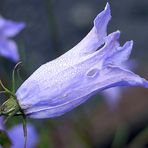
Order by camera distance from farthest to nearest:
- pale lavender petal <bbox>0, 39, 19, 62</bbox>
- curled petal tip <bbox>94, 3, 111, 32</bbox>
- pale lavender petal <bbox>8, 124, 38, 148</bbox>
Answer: pale lavender petal <bbox>0, 39, 19, 62</bbox> < pale lavender petal <bbox>8, 124, 38, 148</bbox> < curled petal tip <bbox>94, 3, 111, 32</bbox>

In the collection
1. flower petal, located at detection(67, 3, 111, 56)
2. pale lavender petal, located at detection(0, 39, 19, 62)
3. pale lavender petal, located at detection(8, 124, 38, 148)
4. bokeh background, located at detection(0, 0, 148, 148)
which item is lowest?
bokeh background, located at detection(0, 0, 148, 148)

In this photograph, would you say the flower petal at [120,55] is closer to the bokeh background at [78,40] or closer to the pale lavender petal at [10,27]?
the pale lavender petal at [10,27]

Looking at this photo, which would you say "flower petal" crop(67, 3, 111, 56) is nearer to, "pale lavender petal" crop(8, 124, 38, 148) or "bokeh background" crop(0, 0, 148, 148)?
"pale lavender petal" crop(8, 124, 38, 148)

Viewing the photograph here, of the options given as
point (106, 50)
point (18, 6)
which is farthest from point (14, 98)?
point (18, 6)

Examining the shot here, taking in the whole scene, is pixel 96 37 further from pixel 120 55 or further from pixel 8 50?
pixel 8 50

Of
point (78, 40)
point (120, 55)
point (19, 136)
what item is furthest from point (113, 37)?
point (78, 40)

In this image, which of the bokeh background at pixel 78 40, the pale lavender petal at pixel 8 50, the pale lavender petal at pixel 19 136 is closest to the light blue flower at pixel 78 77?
the pale lavender petal at pixel 19 136

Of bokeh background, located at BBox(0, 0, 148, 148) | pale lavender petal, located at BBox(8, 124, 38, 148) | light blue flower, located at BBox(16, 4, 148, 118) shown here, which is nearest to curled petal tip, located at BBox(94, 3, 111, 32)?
light blue flower, located at BBox(16, 4, 148, 118)

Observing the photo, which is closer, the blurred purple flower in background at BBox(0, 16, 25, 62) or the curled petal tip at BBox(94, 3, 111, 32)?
the curled petal tip at BBox(94, 3, 111, 32)
